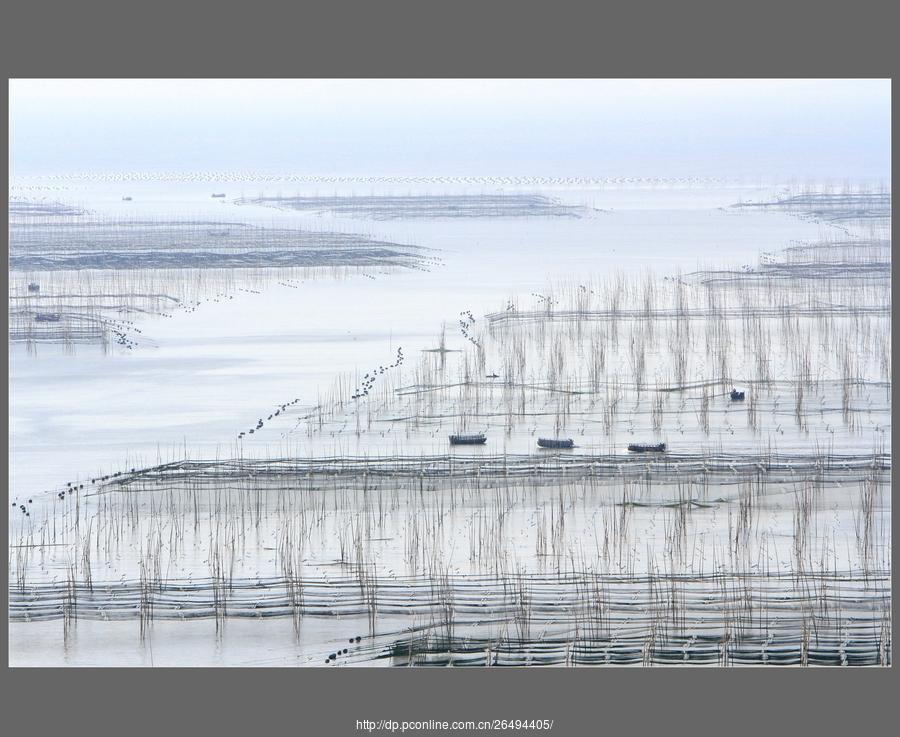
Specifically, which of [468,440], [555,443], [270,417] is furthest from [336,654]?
[270,417]

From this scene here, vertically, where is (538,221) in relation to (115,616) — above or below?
above

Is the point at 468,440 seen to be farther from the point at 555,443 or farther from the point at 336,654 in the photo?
the point at 336,654

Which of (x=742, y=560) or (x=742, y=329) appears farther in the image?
(x=742, y=329)

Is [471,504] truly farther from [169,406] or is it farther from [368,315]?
[368,315]

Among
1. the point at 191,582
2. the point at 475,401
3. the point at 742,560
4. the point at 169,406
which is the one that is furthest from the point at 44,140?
the point at 742,560

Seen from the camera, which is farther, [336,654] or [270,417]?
[270,417]

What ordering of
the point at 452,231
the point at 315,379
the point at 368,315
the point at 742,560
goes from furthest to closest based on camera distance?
1. the point at 452,231
2. the point at 368,315
3. the point at 315,379
4. the point at 742,560

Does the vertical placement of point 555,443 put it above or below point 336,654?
above

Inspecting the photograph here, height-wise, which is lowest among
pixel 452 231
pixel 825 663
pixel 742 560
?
pixel 825 663

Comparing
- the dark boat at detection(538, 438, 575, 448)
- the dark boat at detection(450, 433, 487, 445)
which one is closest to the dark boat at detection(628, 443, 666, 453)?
the dark boat at detection(538, 438, 575, 448)
